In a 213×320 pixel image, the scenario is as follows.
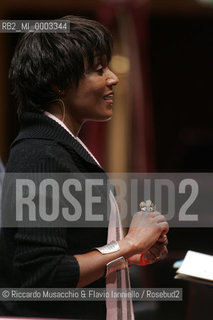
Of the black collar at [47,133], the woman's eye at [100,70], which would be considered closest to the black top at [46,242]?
the black collar at [47,133]

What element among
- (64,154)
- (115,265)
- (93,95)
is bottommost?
(115,265)

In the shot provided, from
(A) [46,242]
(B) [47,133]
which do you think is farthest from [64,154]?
(A) [46,242]

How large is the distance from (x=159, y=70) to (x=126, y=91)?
40.7 inches

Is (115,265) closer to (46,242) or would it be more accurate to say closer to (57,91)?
(46,242)

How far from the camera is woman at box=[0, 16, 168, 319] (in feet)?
2.81

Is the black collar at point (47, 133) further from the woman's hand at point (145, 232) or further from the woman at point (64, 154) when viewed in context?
the woman's hand at point (145, 232)

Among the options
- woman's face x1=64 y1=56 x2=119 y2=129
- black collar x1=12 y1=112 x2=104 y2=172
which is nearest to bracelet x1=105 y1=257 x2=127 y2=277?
black collar x1=12 y1=112 x2=104 y2=172

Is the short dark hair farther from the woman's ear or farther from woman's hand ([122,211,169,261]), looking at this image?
woman's hand ([122,211,169,261])

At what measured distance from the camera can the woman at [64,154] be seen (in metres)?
0.86

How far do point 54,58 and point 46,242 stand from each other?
34 centimetres

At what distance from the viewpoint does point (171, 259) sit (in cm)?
138

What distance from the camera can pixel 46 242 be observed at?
2.76 feet

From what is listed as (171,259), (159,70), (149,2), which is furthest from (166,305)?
(159,70)

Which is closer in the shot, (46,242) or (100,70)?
(46,242)
